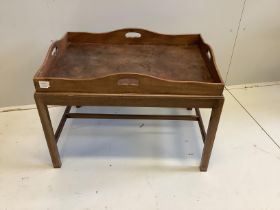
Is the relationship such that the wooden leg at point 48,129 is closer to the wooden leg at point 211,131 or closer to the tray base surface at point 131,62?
the tray base surface at point 131,62

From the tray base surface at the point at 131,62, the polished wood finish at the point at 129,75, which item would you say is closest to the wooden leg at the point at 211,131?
the polished wood finish at the point at 129,75

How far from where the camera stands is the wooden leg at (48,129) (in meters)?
1.12

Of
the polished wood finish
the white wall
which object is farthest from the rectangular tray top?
the white wall

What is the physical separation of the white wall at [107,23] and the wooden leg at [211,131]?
0.76m

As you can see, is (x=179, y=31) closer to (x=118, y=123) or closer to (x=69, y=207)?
(x=118, y=123)

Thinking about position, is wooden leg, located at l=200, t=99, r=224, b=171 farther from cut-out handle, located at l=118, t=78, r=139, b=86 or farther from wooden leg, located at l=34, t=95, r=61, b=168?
wooden leg, located at l=34, t=95, r=61, b=168

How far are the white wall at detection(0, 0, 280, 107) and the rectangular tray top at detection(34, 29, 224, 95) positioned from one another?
0.57ft

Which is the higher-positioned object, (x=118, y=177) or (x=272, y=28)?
(x=272, y=28)

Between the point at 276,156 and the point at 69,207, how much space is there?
1139 millimetres

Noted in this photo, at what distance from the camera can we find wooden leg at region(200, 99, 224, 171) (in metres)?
1.11

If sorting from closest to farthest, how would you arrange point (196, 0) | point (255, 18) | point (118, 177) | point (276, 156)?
point (118, 177) < point (276, 156) < point (196, 0) < point (255, 18)

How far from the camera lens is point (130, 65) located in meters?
1.29

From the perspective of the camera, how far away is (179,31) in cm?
169

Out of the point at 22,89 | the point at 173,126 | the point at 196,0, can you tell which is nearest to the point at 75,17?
the point at 22,89
